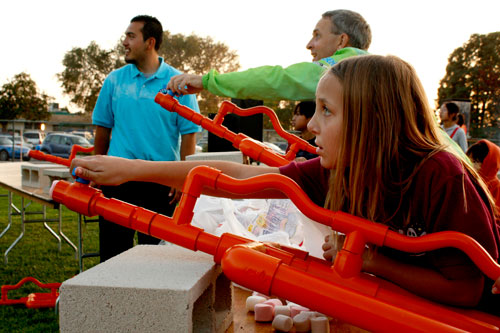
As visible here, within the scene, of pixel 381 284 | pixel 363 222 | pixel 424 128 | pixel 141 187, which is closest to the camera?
pixel 363 222

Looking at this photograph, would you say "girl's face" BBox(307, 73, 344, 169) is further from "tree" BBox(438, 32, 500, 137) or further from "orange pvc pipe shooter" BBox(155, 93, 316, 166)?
"tree" BBox(438, 32, 500, 137)

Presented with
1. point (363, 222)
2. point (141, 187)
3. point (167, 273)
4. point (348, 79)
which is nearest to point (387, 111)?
point (348, 79)

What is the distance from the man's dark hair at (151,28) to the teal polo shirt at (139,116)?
0.31 meters

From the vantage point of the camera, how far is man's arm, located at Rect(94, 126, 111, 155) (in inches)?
139

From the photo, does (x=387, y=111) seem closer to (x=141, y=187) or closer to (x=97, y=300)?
(x=97, y=300)

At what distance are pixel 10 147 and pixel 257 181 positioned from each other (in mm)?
22676

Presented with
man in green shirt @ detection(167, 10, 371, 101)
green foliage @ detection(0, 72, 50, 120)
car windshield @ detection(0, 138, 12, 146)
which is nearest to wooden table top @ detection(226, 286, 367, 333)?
man in green shirt @ detection(167, 10, 371, 101)

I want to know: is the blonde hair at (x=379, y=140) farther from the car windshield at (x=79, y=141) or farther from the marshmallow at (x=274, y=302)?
the car windshield at (x=79, y=141)

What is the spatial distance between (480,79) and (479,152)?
3412cm

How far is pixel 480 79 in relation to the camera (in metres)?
34.5

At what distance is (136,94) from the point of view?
331 cm

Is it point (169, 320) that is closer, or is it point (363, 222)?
point (363, 222)

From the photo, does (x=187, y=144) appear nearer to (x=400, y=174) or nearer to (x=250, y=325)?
(x=250, y=325)

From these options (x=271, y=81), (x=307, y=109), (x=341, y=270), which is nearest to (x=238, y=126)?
(x=307, y=109)
